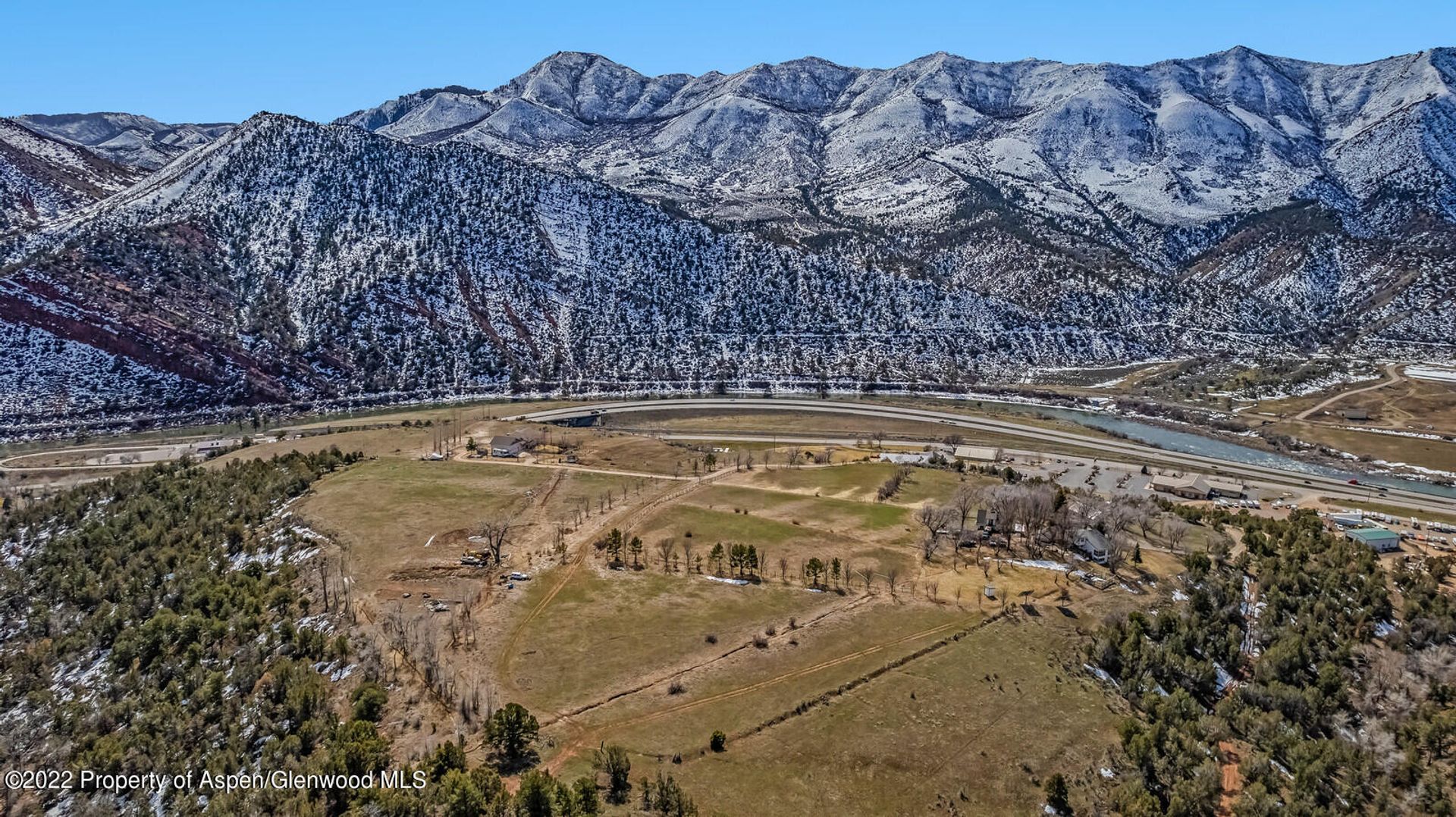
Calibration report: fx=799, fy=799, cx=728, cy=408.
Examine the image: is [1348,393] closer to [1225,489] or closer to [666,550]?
[1225,489]

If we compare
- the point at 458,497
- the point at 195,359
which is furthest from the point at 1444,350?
the point at 195,359

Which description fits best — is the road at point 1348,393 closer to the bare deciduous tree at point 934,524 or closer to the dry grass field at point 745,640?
the dry grass field at point 745,640

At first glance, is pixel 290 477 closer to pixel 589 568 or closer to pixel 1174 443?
pixel 589 568

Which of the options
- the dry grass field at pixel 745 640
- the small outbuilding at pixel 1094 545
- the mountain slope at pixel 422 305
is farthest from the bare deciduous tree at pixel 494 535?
the mountain slope at pixel 422 305

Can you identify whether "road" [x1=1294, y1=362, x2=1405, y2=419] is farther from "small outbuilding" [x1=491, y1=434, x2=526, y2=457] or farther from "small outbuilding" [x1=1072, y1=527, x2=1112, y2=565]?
"small outbuilding" [x1=491, y1=434, x2=526, y2=457]

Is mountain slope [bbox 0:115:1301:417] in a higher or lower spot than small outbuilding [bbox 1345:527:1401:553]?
higher

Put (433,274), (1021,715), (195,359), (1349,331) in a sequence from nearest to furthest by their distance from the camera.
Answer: (1021,715), (195,359), (433,274), (1349,331)

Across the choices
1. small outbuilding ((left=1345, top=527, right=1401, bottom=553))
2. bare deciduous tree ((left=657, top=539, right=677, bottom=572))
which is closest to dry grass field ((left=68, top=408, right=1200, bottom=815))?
bare deciduous tree ((left=657, top=539, right=677, bottom=572))
